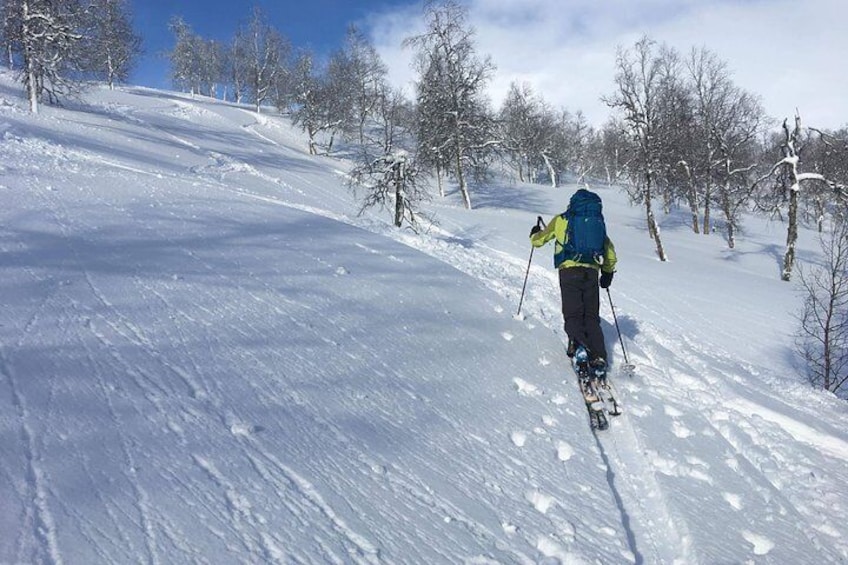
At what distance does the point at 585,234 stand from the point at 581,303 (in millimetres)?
766

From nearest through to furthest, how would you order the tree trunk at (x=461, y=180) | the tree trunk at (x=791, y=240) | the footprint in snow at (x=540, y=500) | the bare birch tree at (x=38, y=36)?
the footprint in snow at (x=540, y=500)
the tree trunk at (x=791, y=240)
the bare birch tree at (x=38, y=36)
the tree trunk at (x=461, y=180)

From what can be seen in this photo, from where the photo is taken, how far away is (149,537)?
2.17 m

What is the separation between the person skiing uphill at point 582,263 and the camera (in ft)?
17.8

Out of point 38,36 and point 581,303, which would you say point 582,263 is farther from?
point 38,36

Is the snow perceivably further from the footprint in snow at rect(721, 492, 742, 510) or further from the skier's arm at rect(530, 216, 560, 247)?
the skier's arm at rect(530, 216, 560, 247)

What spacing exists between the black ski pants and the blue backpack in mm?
144

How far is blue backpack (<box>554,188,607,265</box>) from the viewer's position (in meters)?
5.57

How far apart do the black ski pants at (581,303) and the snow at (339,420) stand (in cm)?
50

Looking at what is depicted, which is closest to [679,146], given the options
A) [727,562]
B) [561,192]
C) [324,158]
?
[561,192]

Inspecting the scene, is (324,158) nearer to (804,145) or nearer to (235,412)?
(804,145)

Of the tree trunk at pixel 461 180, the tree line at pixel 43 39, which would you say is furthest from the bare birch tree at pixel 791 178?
the tree line at pixel 43 39

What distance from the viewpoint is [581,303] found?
5.50 metres

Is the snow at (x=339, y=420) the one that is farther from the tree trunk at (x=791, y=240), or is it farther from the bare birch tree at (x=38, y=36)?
the bare birch tree at (x=38, y=36)

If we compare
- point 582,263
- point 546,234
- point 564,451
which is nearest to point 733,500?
point 564,451
